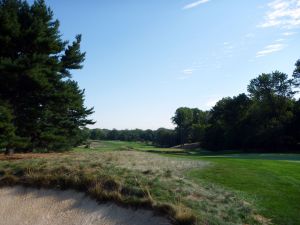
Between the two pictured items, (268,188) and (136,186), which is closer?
(136,186)

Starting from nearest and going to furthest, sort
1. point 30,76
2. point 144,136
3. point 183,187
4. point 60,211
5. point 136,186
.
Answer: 1. point 183,187
2. point 136,186
3. point 60,211
4. point 30,76
5. point 144,136

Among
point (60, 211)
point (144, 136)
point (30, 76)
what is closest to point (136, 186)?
point (60, 211)

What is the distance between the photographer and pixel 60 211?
43.1 ft

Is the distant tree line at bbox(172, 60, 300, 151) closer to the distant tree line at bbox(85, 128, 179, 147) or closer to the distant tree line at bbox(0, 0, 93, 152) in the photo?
the distant tree line at bbox(85, 128, 179, 147)

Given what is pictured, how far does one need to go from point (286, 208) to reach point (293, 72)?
72.7 m

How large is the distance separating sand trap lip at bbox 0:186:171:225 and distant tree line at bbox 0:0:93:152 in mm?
8345

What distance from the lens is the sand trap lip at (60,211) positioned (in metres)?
11.1

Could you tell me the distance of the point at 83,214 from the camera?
40.5 ft

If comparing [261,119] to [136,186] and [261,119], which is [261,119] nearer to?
[261,119]

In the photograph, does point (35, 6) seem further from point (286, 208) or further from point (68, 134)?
point (286, 208)

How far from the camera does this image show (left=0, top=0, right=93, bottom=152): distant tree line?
2334 cm

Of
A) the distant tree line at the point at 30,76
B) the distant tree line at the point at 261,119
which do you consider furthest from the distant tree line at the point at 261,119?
the distant tree line at the point at 30,76

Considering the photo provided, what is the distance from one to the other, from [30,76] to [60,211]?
12.4 metres

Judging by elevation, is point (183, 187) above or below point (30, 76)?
below
